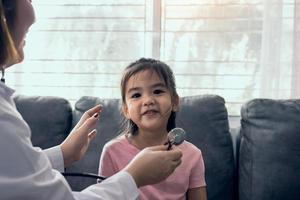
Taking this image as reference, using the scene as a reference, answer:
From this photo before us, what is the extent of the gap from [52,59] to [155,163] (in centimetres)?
149

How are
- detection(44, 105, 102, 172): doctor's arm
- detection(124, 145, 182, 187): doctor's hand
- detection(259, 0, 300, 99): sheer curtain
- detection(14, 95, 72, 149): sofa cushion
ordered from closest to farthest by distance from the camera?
detection(124, 145, 182, 187): doctor's hand
detection(44, 105, 102, 172): doctor's arm
detection(14, 95, 72, 149): sofa cushion
detection(259, 0, 300, 99): sheer curtain

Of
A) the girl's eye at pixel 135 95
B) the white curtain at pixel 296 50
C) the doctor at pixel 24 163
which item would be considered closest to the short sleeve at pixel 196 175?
the girl's eye at pixel 135 95

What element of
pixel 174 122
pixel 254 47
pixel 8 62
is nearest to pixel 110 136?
pixel 174 122

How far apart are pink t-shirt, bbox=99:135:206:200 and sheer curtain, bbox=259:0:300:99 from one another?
670mm

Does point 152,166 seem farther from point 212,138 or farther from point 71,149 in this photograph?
point 212,138

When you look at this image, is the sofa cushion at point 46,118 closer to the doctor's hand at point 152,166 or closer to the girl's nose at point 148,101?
the girl's nose at point 148,101

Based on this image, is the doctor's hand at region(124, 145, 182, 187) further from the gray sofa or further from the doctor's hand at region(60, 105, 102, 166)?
the gray sofa

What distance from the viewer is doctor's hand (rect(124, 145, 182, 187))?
95cm

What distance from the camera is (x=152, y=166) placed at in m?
0.96

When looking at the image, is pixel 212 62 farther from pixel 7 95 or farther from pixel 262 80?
pixel 7 95

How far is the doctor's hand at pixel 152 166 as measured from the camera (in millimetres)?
952

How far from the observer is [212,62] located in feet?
7.11

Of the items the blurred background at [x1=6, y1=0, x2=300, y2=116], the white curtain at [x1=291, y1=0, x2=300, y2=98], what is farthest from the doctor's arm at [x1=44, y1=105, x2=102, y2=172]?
the white curtain at [x1=291, y1=0, x2=300, y2=98]

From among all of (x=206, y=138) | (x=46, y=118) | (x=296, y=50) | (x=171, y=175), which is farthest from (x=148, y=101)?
(x=296, y=50)
